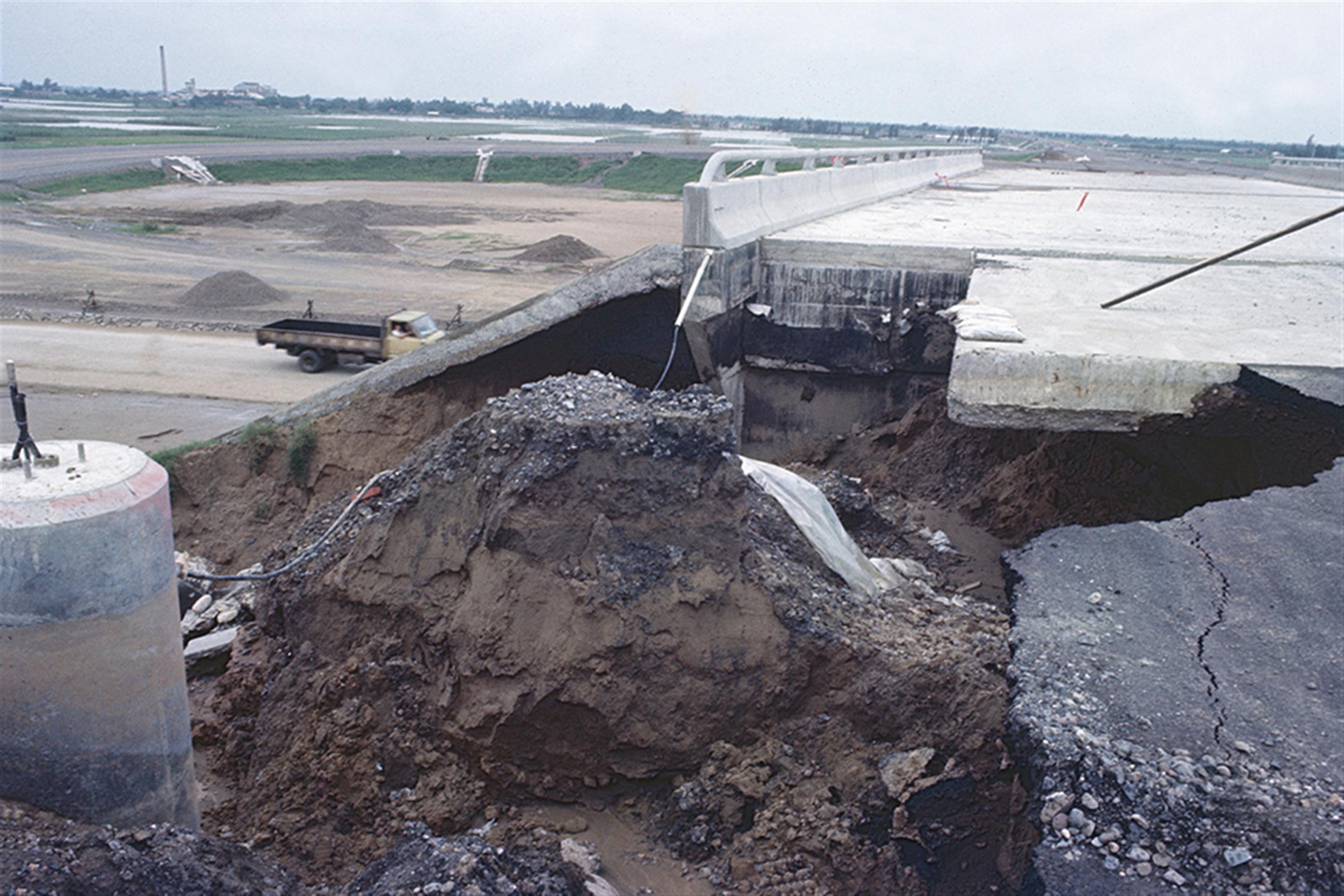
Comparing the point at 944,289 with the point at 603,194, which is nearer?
the point at 944,289

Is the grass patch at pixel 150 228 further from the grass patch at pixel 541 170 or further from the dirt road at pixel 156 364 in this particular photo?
the grass patch at pixel 541 170

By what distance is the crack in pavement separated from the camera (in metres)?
3.98

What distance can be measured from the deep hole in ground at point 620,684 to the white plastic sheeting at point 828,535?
0.82 feet

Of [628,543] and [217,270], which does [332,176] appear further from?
[628,543]

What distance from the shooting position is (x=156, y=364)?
1859 centimetres

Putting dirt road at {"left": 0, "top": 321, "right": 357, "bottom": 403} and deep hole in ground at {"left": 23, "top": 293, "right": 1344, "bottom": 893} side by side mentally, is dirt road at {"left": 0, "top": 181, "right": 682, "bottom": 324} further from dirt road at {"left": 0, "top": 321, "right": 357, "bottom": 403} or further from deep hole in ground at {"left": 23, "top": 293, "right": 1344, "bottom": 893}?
deep hole in ground at {"left": 23, "top": 293, "right": 1344, "bottom": 893}

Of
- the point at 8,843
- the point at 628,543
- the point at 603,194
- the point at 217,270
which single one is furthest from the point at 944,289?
the point at 603,194

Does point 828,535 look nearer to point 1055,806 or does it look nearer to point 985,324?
point 985,324

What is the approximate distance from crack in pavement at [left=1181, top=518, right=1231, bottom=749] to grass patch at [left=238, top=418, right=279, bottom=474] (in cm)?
810

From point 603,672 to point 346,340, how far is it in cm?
1426

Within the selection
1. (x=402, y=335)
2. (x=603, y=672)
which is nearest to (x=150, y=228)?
(x=402, y=335)

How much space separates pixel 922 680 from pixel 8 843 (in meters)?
4.11

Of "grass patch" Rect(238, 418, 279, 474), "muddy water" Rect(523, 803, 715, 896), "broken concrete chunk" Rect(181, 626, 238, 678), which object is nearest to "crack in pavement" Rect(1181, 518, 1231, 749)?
"muddy water" Rect(523, 803, 715, 896)

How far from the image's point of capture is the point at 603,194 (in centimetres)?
5716
